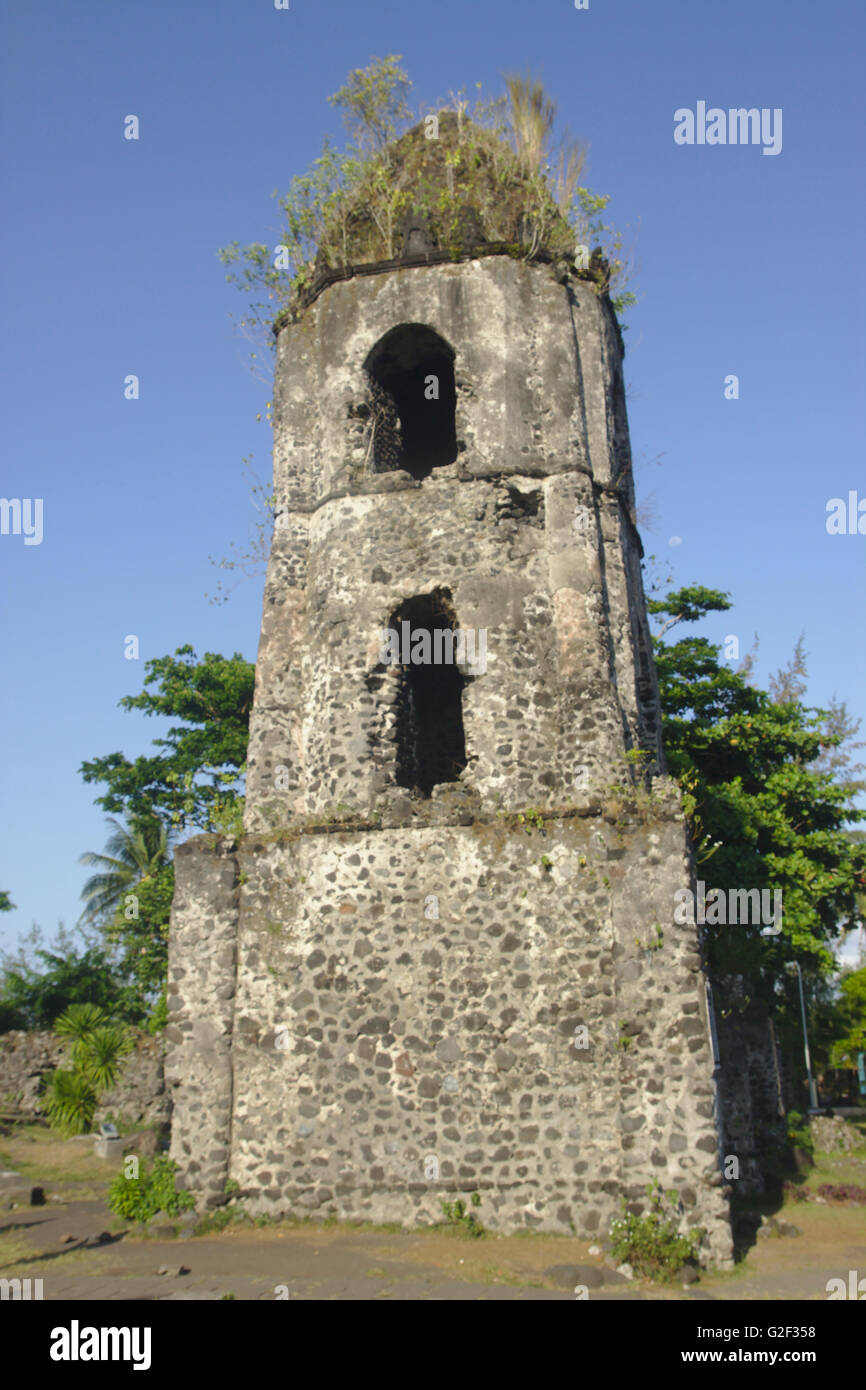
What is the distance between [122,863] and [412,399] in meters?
20.5

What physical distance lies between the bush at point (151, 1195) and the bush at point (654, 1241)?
4.07 metres

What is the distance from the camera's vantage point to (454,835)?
34.4 ft

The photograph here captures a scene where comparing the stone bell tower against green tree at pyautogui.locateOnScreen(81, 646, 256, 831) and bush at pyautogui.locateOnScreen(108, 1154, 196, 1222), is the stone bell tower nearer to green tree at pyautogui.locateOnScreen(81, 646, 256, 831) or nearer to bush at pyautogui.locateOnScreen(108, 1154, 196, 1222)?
bush at pyautogui.locateOnScreen(108, 1154, 196, 1222)

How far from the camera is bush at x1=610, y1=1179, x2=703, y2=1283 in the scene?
851 cm

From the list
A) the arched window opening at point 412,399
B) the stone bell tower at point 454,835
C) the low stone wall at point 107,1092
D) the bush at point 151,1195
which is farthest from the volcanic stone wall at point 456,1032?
the low stone wall at point 107,1092

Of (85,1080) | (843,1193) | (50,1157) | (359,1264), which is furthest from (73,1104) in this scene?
(843,1193)

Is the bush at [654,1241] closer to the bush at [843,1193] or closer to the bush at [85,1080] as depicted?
the bush at [843,1193]

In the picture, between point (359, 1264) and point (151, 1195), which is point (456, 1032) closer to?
point (359, 1264)

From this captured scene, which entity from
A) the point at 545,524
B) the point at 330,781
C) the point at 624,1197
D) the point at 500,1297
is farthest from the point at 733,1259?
the point at 545,524

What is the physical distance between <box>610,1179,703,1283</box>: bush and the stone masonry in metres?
0.13

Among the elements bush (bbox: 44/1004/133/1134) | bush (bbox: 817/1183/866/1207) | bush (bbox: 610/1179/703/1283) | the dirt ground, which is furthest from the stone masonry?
bush (bbox: 44/1004/133/1134)

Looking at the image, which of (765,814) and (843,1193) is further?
(765,814)

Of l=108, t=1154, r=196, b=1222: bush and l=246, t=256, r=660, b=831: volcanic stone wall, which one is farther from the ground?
l=246, t=256, r=660, b=831: volcanic stone wall

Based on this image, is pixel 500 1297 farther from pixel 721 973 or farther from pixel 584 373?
pixel 584 373
